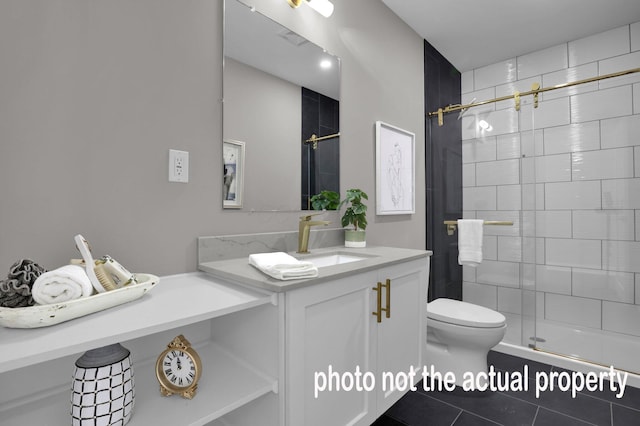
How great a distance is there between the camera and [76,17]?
982 millimetres

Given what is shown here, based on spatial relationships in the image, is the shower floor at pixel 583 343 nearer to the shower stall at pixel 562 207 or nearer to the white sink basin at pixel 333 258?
the shower stall at pixel 562 207

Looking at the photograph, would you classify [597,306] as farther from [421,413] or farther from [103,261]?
[103,261]

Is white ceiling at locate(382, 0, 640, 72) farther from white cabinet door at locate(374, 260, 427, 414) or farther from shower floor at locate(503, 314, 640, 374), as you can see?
shower floor at locate(503, 314, 640, 374)

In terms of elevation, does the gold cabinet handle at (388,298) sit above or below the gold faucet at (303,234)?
below

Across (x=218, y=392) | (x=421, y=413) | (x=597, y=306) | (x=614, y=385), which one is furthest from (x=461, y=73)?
(x=218, y=392)

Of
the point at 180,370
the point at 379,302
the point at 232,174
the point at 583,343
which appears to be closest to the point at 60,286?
the point at 180,370

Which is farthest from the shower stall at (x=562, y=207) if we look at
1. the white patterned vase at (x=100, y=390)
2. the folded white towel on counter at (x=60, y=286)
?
the folded white towel on counter at (x=60, y=286)

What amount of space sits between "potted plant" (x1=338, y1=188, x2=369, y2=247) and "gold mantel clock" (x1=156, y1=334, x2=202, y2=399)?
1.05 m

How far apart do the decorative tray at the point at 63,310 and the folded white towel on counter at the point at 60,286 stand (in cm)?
3

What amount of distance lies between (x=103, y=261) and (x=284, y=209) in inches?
32.4

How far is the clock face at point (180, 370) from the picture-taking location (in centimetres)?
91

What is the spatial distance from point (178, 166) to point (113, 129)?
0.74ft

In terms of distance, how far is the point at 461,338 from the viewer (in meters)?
1.96

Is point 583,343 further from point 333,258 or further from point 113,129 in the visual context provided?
point 113,129
